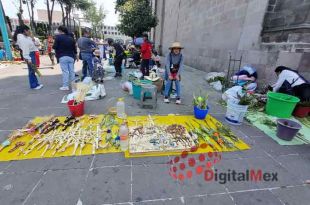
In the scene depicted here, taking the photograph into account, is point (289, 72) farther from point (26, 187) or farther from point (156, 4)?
point (156, 4)

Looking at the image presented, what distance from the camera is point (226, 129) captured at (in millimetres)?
3480

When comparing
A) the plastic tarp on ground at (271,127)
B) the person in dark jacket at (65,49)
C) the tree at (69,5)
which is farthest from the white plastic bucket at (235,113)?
the tree at (69,5)

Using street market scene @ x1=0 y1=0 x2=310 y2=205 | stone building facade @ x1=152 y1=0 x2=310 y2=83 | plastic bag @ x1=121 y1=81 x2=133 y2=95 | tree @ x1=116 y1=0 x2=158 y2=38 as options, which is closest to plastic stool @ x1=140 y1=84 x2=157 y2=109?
street market scene @ x1=0 y1=0 x2=310 y2=205

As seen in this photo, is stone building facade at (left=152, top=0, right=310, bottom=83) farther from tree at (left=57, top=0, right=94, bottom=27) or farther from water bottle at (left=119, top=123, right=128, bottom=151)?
tree at (left=57, top=0, right=94, bottom=27)

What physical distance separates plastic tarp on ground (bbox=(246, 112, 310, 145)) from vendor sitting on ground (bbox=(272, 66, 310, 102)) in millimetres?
623

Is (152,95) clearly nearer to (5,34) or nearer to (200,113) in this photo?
(200,113)

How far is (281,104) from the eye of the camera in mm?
4055

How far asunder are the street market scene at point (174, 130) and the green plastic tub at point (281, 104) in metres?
0.02

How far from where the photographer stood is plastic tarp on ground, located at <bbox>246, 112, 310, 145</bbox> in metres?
3.22

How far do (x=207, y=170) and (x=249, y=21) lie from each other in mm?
6226

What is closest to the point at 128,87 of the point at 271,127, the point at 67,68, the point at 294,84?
the point at 67,68

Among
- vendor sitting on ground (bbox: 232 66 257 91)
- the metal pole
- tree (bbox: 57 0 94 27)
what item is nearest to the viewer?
vendor sitting on ground (bbox: 232 66 257 91)

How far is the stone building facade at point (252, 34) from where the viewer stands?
475cm

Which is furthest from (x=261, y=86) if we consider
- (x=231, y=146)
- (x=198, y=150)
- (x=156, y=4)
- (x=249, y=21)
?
(x=156, y=4)
